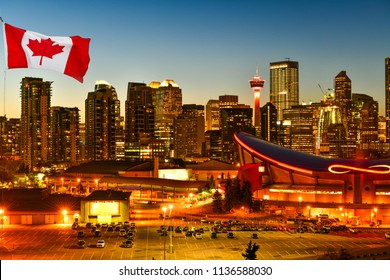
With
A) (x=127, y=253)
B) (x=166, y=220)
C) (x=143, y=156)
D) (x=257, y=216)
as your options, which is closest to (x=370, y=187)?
(x=257, y=216)

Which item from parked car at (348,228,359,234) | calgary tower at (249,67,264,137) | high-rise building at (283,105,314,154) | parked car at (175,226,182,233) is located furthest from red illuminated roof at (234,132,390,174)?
high-rise building at (283,105,314,154)

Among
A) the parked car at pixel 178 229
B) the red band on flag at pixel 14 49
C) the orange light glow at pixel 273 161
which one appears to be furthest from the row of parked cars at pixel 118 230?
the red band on flag at pixel 14 49

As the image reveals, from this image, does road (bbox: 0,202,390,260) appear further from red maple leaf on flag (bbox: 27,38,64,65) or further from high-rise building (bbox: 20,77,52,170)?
high-rise building (bbox: 20,77,52,170)

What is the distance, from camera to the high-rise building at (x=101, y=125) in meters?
95.2

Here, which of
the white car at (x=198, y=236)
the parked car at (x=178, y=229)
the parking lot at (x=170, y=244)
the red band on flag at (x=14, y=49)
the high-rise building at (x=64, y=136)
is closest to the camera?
the red band on flag at (x=14, y=49)

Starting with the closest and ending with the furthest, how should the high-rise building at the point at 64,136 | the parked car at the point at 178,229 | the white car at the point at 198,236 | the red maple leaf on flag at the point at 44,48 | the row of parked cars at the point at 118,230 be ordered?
the red maple leaf on flag at the point at 44,48 < the row of parked cars at the point at 118,230 < the white car at the point at 198,236 < the parked car at the point at 178,229 < the high-rise building at the point at 64,136

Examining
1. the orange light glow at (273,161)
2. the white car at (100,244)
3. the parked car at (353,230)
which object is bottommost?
the parked car at (353,230)

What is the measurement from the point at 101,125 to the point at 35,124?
9784 millimetres

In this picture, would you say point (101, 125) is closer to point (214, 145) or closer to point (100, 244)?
point (214, 145)

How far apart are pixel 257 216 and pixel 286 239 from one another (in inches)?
300

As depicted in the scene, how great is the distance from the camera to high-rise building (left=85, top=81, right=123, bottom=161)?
9519 cm

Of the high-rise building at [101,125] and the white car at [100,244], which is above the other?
the high-rise building at [101,125]

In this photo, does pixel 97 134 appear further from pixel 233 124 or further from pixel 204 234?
pixel 204 234

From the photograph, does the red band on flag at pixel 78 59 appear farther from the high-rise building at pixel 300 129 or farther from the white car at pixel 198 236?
the high-rise building at pixel 300 129
